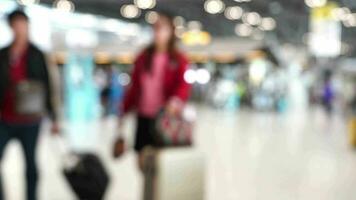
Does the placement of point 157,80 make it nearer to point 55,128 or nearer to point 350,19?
point 55,128

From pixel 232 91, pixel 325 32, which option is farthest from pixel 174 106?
pixel 232 91

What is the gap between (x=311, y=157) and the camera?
8234 millimetres

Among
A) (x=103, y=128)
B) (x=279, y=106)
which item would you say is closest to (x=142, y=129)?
(x=103, y=128)

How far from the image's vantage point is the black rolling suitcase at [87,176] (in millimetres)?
4223

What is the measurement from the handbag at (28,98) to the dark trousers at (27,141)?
0.11 metres

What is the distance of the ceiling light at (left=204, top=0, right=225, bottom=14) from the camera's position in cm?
2613

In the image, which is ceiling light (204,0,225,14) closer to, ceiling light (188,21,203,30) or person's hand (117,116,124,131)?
ceiling light (188,21,203,30)

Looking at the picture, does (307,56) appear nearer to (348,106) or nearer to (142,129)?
(348,106)

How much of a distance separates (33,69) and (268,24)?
101 feet

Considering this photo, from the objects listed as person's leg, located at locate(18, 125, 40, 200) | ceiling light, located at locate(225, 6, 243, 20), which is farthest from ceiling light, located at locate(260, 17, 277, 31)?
person's leg, located at locate(18, 125, 40, 200)

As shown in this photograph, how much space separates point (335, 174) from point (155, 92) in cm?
364

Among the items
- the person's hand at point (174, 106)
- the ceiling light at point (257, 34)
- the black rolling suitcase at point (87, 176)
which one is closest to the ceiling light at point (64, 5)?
the ceiling light at point (257, 34)

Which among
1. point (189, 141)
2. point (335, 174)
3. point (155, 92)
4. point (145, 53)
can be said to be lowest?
point (335, 174)

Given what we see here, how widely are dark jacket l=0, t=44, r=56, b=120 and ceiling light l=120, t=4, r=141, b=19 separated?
79.8 feet
